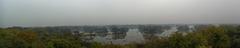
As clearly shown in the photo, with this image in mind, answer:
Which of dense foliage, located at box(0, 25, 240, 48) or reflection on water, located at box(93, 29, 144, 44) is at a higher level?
dense foliage, located at box(0, 25, 240, 48)

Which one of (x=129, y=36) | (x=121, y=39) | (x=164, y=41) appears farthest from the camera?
(x=129, y=36)

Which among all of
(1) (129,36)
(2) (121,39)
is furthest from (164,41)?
(1) (129,36)

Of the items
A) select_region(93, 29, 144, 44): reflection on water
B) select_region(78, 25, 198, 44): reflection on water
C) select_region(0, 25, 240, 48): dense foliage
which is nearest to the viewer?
select_region(0, 25, 240, 48): dense foliage

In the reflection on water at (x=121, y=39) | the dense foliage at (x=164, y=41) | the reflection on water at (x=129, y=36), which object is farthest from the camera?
the reflection on water at (x=129, y=36)

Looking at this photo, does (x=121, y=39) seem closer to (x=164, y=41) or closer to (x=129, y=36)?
(x=129, y=36)

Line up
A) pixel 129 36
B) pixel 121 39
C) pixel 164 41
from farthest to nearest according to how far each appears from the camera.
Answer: pixel 129 36 < pixel 121 39 < pixel 164 41

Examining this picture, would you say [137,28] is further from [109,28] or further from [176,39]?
[176,39]

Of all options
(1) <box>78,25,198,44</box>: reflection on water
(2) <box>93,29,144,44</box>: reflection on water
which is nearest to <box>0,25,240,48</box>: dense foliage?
(2) <box>93,29,144,44</box>: reflection on water

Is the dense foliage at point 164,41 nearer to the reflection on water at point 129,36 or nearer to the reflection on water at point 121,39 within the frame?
the reflection on water at point 121,39

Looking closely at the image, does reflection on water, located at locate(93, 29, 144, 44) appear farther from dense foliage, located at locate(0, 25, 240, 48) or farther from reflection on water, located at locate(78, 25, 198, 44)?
dense foliage, located at locate(0, 25, 240, 48)

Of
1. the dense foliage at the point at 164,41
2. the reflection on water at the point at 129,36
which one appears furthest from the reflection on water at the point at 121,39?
the dense foliage at the point at 164,41

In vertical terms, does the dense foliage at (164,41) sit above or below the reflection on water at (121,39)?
above

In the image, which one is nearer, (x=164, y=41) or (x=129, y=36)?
(x=164, y=41)

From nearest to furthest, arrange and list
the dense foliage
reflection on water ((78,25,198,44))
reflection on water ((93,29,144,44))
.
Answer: the dense foliage < reflection on water ((93,29,144,44)) < reflection on water ((78,25,198,44))
